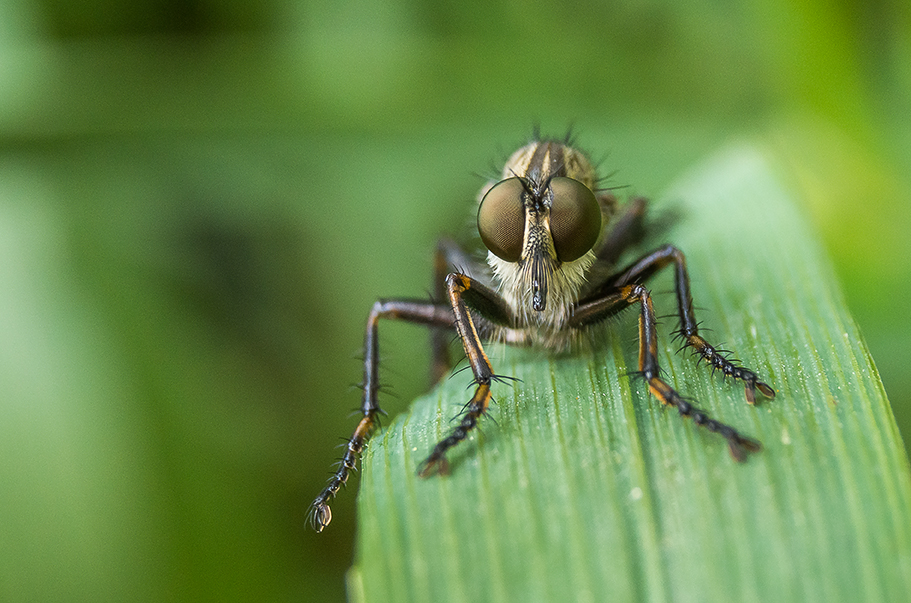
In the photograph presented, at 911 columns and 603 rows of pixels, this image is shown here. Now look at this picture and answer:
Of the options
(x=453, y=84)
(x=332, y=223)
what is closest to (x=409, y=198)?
(x=332, y=223)

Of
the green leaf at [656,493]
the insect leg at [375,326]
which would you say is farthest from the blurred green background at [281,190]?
the green leaf at [656,493]

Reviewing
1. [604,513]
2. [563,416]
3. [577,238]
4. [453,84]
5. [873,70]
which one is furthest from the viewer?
[453,84]

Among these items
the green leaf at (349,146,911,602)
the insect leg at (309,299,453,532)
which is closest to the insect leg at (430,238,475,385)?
the insect leg at (309,299,453,532)

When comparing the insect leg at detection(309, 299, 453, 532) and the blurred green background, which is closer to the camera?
the insect leg at detection(309, 299, 453, 532)

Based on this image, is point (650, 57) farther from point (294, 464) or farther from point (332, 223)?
point (294, 464)

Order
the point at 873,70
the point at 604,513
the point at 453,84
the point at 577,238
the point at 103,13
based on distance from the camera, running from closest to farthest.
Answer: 1. the point at 604,513
2. the point at 577,238
3. the point at 873,70
4. the point at 103,13
5. the point at 453,84

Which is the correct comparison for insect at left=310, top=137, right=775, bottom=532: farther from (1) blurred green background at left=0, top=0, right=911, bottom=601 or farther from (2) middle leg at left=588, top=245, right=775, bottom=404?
(1) blurred green background at left=0, top=0, right=911, bottom=601

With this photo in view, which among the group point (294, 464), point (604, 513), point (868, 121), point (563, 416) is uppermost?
point (868, 121)
